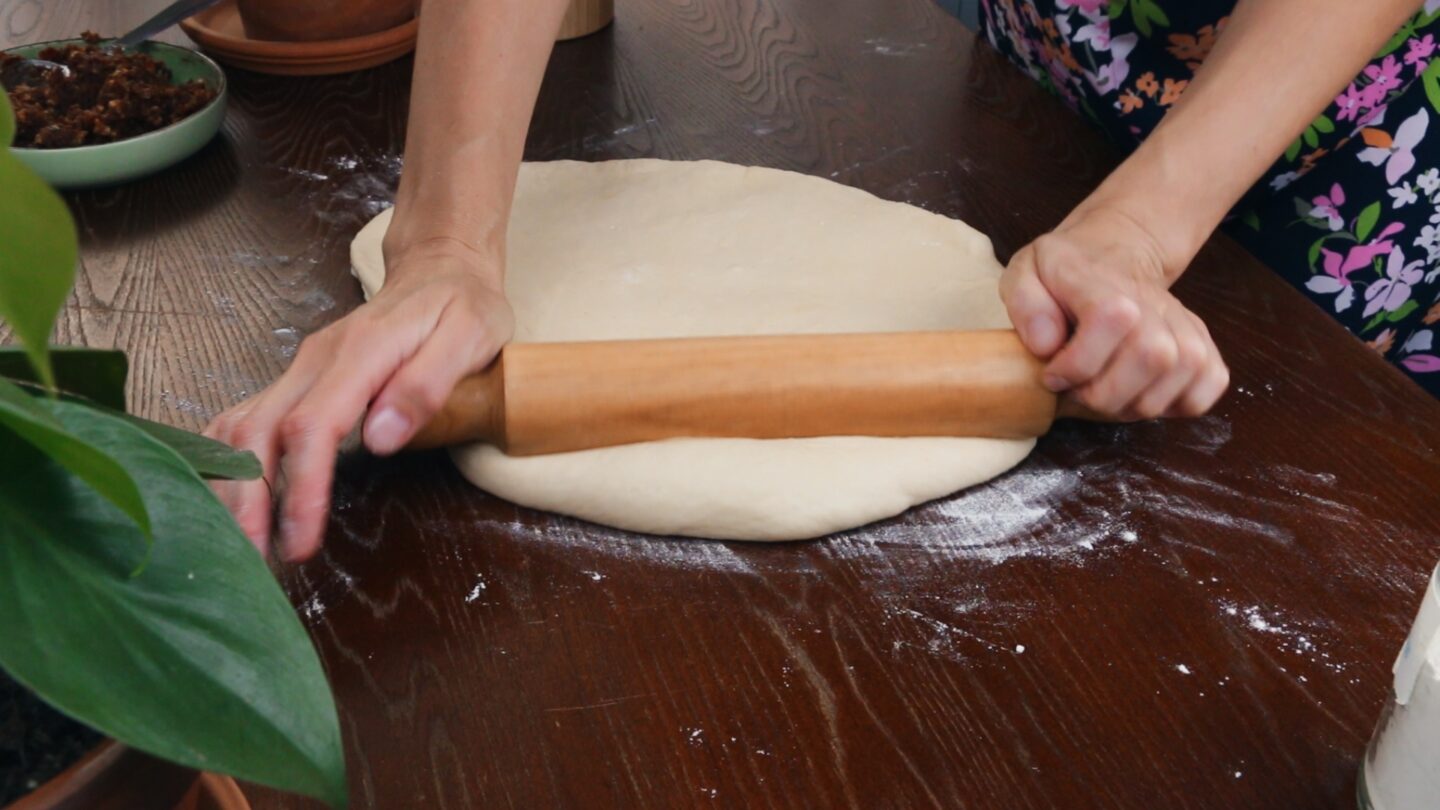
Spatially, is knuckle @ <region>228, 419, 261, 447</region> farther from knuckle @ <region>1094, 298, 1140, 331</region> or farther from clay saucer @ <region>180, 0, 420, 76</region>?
clay saucer @ <region>180, 0, 420, 76</region>

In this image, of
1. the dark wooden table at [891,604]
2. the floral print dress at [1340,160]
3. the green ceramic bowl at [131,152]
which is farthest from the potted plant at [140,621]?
the floral print dress at [1340,160]

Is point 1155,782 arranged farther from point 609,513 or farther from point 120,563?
point 120,563

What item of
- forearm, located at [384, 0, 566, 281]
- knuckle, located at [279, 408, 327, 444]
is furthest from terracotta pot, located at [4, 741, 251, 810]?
forearm, located at [384, 0, 566, 281]

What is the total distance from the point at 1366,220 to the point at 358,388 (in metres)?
1.21

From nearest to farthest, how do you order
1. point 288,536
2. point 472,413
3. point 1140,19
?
point 288,536 → point 472,413 → point 1140,19

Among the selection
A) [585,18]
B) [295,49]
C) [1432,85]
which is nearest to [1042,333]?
[1432,85]

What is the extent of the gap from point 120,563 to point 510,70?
0.93 m

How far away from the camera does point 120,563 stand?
14.8 inches

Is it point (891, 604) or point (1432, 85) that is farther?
point (1432, 85)

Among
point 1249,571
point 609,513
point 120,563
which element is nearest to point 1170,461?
point 1249,571

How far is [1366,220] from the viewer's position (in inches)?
55.4

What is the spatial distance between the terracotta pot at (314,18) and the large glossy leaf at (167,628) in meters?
1.44

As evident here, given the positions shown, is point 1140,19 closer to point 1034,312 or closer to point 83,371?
point 1034,312

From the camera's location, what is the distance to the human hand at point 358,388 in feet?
2.85
